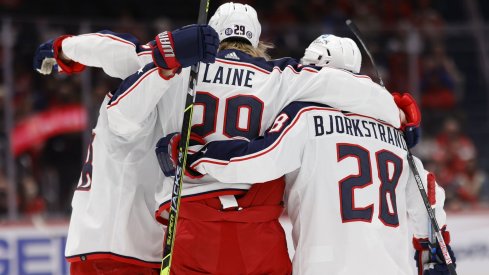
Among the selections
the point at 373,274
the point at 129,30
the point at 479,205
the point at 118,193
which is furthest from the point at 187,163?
the point at 479,205

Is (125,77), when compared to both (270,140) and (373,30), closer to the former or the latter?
(270,140)

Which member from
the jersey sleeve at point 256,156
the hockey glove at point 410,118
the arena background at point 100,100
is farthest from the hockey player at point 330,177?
the arena background at point 100,100

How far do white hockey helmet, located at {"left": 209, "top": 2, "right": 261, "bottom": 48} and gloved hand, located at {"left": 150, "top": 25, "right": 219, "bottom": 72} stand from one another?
345mm

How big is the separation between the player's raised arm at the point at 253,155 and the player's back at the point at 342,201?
0.07m

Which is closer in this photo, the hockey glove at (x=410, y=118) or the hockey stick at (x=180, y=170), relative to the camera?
the hockey stick at (x=180, y=170)

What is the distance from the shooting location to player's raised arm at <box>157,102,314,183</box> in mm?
2656

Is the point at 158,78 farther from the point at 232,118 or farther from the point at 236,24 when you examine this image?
the point at 236,24

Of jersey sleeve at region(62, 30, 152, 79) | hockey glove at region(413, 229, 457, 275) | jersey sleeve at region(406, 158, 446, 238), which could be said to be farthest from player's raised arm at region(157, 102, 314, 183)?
hockey glove at region(413, 229, 457, 275)

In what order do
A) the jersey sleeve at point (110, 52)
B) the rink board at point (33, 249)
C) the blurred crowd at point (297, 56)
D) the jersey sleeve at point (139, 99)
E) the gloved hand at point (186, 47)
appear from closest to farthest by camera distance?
the gloved hand at point (186, 47) < the jersey sleeve at point (139, 99) < the jersey sleeve at point (110, 52) < the rink board at point (33, 249) < the blurred crowd at point (297, 56)

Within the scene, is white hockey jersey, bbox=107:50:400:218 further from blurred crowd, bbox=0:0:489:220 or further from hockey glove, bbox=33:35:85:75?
blurred crowd, bbox=0:0:489:220

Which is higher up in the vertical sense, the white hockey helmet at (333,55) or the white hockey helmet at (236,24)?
the white hockey helmet at (236,24)

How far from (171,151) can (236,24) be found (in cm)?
47

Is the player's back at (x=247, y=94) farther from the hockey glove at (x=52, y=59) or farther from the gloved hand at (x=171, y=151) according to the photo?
the hockey glove at (x=52, y=59)

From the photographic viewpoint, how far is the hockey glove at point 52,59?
2842 millimetres
